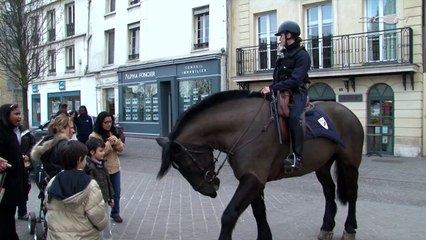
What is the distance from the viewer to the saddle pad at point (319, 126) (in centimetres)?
504

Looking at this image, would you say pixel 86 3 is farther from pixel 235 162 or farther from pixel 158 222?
pixel 235 162

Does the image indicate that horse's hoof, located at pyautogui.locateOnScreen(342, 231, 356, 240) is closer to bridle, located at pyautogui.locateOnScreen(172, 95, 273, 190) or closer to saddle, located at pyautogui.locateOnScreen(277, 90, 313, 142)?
saddle, located at pyautogui.locateOnScreen(277, 90, 313, 142)

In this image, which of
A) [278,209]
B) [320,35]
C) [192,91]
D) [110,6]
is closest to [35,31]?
[192,91]

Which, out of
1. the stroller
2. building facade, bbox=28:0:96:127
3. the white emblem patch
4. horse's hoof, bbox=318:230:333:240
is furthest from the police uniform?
building facade, bbox=28:0:96:127

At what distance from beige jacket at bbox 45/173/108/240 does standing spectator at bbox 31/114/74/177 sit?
1375mm

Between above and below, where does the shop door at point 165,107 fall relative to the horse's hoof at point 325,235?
above

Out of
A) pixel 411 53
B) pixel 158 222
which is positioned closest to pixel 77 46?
pixel 411 53

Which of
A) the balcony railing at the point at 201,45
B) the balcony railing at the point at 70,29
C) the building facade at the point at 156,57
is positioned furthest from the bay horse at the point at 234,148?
the balcony railing at the point at 70,29

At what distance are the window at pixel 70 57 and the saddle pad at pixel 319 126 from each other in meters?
27.2

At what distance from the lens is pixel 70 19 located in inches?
1182

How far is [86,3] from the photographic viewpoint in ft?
92.9

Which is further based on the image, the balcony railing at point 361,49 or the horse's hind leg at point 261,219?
the balcony railing at point 361,49

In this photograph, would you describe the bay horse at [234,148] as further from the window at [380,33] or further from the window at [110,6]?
the window at [110,6]

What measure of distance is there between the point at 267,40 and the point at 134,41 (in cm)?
972
